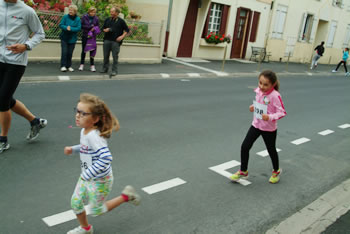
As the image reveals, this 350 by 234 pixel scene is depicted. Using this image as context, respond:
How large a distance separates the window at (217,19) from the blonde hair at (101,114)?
64.4 feet

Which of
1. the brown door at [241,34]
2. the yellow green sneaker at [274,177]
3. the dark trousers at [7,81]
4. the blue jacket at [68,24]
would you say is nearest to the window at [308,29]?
the brown door at [241,34]

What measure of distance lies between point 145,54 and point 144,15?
4885 mm

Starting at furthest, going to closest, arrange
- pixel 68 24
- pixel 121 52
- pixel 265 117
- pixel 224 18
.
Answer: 1. pixel 224 18
2. pixel 121 52
3. pixel 68 24
4. pixel 265 117

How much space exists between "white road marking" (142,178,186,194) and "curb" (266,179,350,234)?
1310mm

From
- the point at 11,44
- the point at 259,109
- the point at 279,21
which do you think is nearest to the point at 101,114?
the point at 259,109

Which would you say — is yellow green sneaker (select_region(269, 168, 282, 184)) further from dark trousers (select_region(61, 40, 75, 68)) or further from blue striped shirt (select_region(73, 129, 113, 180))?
dark trousers (select_region(61, 40, 75, 68))

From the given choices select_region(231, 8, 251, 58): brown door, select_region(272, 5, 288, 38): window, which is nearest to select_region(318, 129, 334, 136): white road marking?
select_region(231, 8, 251, 58): brown door

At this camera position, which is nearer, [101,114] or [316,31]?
[101,114]

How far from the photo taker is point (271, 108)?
4.42 metres

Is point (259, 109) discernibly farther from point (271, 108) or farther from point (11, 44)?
point (11, 44)

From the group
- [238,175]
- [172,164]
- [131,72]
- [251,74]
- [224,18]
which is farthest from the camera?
[224,18]

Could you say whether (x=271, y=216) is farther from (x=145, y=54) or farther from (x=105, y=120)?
(x=145, y=54)

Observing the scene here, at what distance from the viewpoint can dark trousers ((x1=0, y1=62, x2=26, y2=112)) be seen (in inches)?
182

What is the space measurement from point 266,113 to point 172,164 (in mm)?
1508
